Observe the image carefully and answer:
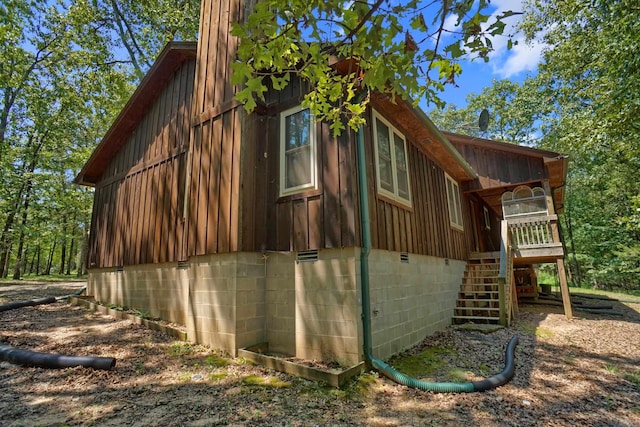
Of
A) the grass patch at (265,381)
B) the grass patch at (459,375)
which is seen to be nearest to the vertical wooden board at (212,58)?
the grass patch at (265,381)

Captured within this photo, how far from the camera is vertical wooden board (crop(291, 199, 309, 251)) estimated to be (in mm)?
5027

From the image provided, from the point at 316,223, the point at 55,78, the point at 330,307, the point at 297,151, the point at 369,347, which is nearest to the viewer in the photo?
the point at 369,347

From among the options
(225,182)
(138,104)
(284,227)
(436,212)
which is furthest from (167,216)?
(436,212)

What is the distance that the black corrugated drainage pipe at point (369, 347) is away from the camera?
3.81 metres

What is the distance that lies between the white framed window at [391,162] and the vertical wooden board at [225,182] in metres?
2.45

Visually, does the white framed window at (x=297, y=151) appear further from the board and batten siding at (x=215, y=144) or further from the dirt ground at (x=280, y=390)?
the dirt ground at (x=280, y=390)

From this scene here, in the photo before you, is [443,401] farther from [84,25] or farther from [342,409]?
[84,25]

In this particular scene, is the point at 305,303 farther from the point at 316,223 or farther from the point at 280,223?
the point at 280,223

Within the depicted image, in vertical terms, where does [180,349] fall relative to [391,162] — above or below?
below

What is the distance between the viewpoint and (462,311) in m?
8.05

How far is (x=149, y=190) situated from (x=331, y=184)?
5.61 m

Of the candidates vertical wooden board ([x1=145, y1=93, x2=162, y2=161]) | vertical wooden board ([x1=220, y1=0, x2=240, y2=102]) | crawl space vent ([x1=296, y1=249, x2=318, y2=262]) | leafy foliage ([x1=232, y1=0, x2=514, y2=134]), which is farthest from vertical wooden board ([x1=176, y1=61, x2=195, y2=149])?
leafy foliage ([x1=232, y1=0, x2=514, y2=134])

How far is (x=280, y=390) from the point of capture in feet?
12.5

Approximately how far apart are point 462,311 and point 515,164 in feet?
17.6
